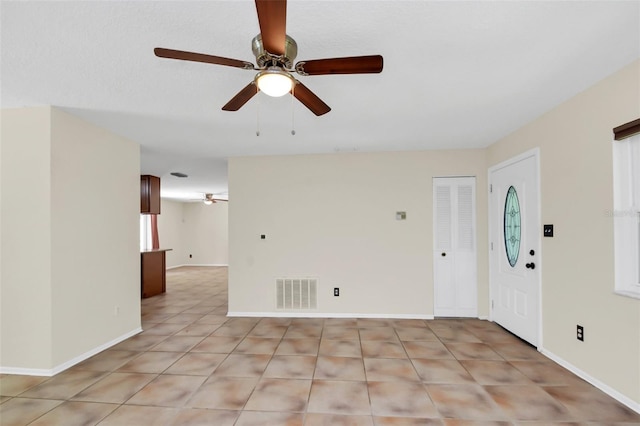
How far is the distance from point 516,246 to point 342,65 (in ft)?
10.6

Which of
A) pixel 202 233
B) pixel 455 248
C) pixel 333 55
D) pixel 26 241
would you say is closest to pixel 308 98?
pixel 333 55

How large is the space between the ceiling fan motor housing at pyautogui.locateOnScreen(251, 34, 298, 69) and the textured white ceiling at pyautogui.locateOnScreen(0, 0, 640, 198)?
12 cm

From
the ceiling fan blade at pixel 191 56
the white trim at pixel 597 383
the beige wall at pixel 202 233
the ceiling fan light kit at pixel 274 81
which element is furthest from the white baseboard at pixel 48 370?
the beige wall at pixel 202 233

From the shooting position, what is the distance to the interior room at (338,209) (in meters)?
1.69

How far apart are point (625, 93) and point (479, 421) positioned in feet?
8.50

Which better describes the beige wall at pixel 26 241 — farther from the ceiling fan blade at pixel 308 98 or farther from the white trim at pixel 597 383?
the white trim at pixel 597 383

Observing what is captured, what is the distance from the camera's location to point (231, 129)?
10.9ft

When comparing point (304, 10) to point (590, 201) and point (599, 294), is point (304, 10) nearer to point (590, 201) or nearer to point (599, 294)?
point (590, 201)

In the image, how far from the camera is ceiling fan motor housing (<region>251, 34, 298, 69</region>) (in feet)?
4.86

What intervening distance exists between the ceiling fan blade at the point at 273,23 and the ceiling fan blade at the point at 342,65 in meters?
0.17

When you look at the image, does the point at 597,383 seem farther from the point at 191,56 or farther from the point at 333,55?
the point at 191,56

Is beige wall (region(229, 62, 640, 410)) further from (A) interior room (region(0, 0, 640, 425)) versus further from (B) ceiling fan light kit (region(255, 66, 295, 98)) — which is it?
(B) ceiling fan light kit (region(255, 66, 295, 98))

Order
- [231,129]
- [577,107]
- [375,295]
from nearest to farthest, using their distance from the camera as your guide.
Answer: [577,107], [231,129], [375,295]

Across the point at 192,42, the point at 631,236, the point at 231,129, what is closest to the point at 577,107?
the point at 631,236
